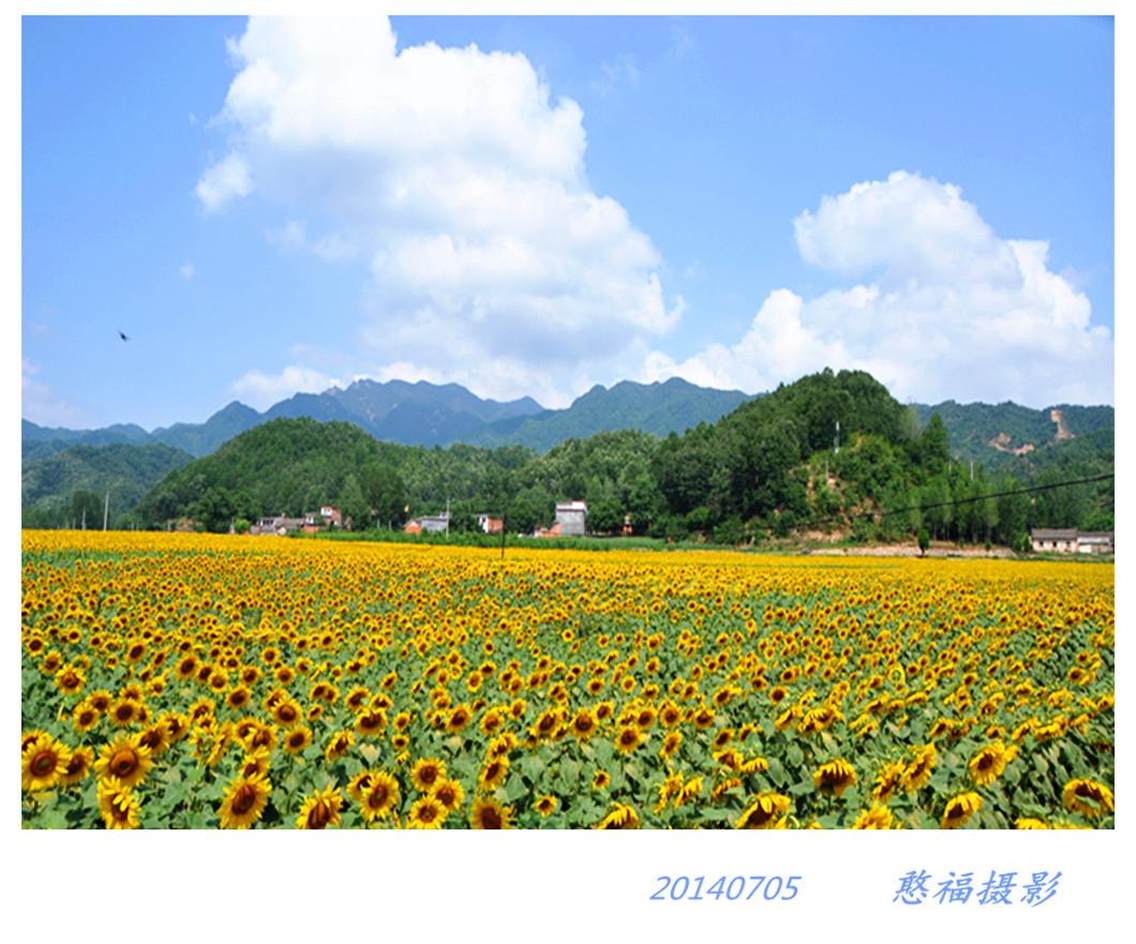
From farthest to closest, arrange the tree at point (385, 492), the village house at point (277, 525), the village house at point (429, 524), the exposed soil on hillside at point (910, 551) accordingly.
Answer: the village house at point (429, 524), the tree at point (385, 492), the village house at point (277, 525), the exposed soil on hillside at point (910, 551)

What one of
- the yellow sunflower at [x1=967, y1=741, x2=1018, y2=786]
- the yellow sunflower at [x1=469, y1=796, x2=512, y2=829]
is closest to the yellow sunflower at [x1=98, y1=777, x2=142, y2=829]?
the yellow sunflower at [x1=469, y1=796, x2=512, y2=829]

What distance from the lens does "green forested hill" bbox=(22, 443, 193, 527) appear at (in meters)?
6.32

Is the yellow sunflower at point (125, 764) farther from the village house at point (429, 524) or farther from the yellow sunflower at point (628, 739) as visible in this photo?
the village house at point (429, 524)

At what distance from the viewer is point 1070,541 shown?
10.4 metres

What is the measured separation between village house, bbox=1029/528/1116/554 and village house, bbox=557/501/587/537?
78.6 feet

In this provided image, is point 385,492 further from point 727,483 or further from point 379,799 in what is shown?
point 379,799

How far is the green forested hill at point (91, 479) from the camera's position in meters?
6.32

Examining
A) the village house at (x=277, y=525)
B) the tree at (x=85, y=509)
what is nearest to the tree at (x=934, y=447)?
the village house at (x=277, y=525)

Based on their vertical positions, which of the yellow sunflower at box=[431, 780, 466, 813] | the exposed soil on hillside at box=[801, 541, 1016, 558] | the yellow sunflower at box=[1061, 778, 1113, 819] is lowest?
the exposed soil on hillside at box=[801, 541, 1016, 558]

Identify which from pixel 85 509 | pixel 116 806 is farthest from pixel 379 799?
pixel 85 509

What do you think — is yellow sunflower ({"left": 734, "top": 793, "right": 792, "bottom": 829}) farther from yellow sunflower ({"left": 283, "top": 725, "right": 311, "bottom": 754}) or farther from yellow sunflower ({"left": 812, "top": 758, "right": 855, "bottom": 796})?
yellow sunflower ({"left": 283, "top": 725, "right": 311, "bottom": 754})

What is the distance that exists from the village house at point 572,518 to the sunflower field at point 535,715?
96.1ft

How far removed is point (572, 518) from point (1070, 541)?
28.8 metres
